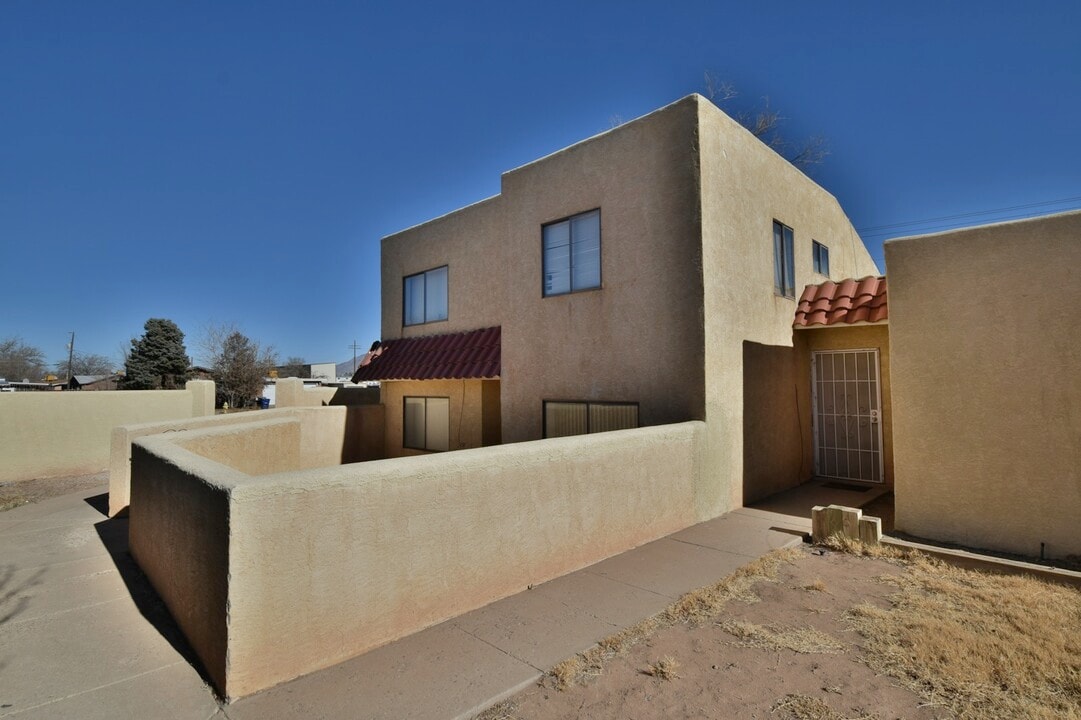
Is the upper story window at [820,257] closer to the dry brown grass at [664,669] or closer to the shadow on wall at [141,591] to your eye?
the dry brown grass at [664,669]

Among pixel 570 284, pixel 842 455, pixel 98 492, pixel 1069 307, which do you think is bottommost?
pixel 98 492

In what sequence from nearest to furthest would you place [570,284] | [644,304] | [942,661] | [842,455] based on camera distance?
[942,661] → [644,304] → [570,284] → [842,455]

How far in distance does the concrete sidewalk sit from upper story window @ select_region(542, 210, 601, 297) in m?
4.93

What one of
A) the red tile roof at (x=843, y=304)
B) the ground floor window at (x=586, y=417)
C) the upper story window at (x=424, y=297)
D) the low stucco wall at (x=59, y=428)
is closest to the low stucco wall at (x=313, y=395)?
the low stucco wall at (x=59, y=428)

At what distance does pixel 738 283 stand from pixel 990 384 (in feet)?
11.9

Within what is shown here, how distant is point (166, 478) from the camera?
4.78m

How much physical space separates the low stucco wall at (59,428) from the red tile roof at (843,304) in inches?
670

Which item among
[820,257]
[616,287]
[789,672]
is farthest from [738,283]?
[789,672]

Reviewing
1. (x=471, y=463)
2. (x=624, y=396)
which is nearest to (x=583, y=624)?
(x=471, y=463)

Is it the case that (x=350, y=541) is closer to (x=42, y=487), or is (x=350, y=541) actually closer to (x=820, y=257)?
(x=820, y=257)

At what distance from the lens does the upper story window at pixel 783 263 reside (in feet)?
33.7

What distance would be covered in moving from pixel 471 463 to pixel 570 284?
5717 mm

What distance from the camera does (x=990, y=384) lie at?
671 cm

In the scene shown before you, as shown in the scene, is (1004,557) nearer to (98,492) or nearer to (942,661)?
(942,661)
